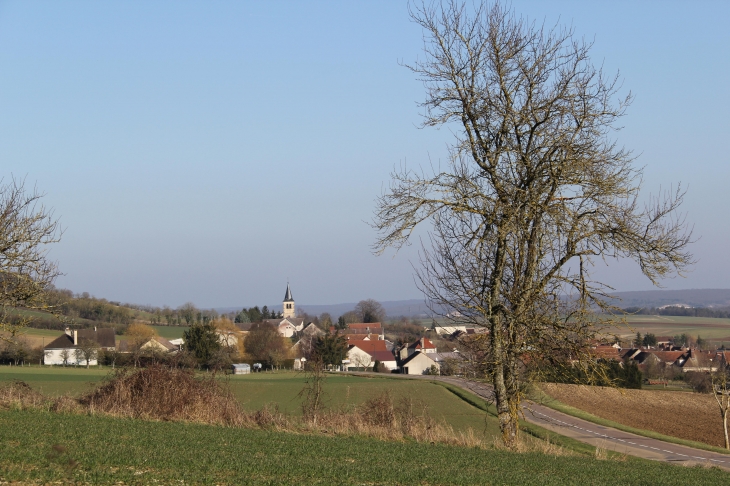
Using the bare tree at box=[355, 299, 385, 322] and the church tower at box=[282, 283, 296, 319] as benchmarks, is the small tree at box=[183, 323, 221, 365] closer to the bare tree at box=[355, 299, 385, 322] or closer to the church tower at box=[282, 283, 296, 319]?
the bare tree at box=[355, 299, 385, 322]

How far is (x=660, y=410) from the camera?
46969 mm

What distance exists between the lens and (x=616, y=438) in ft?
105

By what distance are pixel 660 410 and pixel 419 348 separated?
2223 inches

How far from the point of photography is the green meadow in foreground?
8.38m

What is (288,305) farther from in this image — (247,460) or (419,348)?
(247,460)

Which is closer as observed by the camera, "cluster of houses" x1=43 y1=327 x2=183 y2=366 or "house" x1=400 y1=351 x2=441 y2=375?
"cluster of houses" x1=43 y1=327 x2=183 y2=366

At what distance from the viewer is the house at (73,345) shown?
7319cm

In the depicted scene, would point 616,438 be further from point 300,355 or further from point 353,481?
point 300,355

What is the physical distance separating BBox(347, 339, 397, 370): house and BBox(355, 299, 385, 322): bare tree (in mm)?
42272

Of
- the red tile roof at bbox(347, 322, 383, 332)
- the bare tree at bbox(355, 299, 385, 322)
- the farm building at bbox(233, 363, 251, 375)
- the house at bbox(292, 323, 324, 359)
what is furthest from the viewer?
the bare tree at bbox(355, 299, 385, 322)

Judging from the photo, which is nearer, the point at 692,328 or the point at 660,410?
the point at 660,410

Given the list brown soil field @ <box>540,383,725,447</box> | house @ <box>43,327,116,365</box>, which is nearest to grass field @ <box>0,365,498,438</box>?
brown soil field @ <box>540,383,725,447</box>

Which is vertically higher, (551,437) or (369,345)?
(369,345)

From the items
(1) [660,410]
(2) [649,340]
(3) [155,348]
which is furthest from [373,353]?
(3) [155,348]
